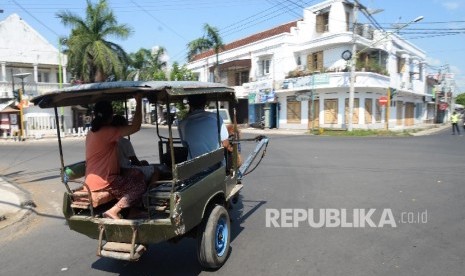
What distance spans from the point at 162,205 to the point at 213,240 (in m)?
0.67

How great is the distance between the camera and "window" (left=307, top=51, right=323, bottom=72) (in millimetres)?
31938

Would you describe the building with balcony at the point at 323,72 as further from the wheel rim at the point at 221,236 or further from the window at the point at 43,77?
the wheel rim at the point at 221,236

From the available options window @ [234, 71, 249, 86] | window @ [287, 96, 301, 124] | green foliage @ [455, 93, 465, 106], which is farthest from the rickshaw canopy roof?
green foliage @ [455, 93, 465, 106]

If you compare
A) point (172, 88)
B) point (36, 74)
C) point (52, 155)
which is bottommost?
point (52, 155)

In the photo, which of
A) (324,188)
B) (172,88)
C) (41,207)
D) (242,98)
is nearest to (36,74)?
(242,98)

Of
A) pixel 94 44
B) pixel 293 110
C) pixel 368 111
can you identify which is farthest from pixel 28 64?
pixel 368 111

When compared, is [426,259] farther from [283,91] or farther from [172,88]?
[283,91]

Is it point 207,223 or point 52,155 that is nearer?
point 207,223

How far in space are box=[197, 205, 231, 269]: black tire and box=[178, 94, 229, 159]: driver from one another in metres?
0.96

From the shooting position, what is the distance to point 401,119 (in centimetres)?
3947

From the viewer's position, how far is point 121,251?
142 inches

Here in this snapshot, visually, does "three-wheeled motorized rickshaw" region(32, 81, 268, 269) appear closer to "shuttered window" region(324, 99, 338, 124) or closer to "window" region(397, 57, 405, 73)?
"shuttered window" region(324, 99, 338, 124)

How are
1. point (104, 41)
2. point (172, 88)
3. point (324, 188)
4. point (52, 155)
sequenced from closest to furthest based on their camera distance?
point (172, 88)
point (324, 188)
point (52, 155)
point (104, 41)

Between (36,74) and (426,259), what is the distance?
3515 cm
